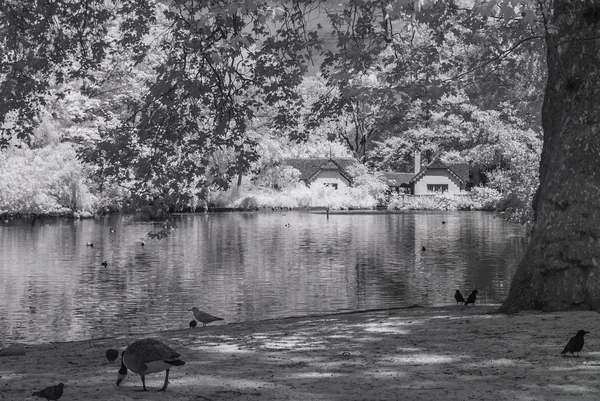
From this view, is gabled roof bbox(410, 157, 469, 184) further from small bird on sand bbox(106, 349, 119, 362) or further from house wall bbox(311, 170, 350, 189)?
small bird on sand bbox(106, 349, 119, 362)

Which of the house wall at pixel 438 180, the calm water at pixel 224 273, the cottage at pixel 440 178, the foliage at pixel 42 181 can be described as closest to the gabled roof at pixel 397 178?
the cottage at pixel 440 178

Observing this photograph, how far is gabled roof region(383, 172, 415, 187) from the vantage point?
301ft

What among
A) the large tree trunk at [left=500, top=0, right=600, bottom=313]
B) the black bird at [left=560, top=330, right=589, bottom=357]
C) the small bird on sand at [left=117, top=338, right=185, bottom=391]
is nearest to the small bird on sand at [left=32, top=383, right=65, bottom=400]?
the small bird on sand at [left=117, top=338, right=185, bottom=391]

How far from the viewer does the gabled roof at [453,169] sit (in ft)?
299

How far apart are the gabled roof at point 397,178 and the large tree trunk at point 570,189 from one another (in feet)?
260

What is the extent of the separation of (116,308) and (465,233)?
32678 mm

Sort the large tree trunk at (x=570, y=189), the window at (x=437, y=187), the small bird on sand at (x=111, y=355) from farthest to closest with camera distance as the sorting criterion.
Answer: the window at (x=437, y=187) → the large tree trunk at (x=570, y=189) → the small bird on sand at (x=111, y=355)

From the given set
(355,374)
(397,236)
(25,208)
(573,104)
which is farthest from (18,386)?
(25,208)

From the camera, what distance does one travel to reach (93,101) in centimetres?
6538

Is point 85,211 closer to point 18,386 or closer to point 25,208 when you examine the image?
point 25,208

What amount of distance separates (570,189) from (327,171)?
8324 centimetres

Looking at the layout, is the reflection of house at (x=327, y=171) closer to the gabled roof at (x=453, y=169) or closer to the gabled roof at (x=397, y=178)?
the gabled roof at (x=397, y=178)

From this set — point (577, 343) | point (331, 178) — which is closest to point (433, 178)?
point (331, 178)

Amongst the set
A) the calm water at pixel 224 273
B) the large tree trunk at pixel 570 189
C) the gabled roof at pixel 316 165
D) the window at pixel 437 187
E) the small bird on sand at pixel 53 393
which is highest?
the gabled roof at pixel 316 165
